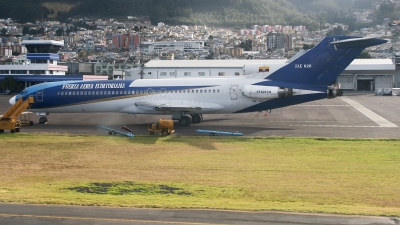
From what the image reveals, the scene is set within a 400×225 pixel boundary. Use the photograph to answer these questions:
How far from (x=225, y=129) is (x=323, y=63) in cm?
851

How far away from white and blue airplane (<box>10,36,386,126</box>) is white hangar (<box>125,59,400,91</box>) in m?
31.0

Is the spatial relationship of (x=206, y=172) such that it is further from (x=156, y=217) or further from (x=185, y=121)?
(x=185, y=121)

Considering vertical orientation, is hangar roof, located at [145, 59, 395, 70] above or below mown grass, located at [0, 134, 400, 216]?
above

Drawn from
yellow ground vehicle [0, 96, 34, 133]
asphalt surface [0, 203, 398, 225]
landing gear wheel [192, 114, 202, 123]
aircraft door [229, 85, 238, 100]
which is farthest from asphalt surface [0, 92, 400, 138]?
asphalt surface [0, 203, 398, 225]

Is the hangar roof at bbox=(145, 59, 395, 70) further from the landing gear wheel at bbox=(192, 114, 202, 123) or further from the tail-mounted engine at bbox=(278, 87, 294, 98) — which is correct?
the tail-mounted engine at bbox=(278, 87, 294, 98)

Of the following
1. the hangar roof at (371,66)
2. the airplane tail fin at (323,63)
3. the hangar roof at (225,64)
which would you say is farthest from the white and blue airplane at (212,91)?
the hangar roof at (371,66)

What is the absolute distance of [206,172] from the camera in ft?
78.3

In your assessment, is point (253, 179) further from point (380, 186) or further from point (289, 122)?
point (289, 122)

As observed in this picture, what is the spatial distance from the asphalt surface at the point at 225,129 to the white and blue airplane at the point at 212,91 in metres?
1.46

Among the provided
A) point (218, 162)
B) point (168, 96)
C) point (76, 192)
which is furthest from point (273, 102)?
point (76, 192)

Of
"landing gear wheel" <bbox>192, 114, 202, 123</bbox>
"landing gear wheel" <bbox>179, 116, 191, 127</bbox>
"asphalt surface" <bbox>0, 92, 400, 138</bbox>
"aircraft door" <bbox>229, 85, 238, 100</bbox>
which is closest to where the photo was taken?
"asphalt surface" <bbox>0, 92, 400, 138</bbox>

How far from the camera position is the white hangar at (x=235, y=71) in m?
88.5

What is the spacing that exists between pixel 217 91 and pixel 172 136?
7058 millimetres

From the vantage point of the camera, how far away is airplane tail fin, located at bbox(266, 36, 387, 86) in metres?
37.1
